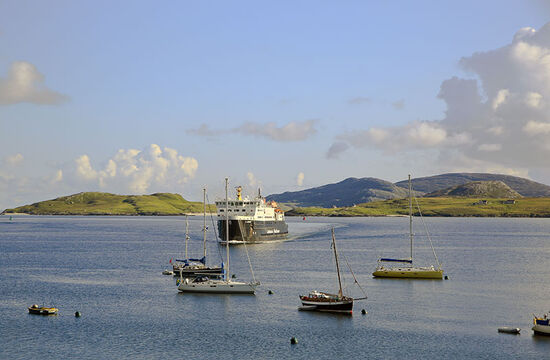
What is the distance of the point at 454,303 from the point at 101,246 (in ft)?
385

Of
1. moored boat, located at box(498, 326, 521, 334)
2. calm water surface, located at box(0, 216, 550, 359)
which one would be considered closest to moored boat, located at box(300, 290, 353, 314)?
calm water surface, located at box(0, 216, 550, 359)

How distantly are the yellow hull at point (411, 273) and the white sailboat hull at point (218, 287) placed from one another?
28028 mm

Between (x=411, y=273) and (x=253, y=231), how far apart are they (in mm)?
74464

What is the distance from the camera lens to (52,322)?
6650 centimetres

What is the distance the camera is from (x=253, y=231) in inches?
6688

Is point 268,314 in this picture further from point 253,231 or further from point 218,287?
point 253,231

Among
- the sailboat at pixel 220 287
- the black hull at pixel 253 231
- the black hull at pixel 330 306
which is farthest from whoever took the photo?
the black hull at pixel 253 231

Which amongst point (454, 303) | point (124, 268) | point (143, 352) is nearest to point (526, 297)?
point (454, 303)

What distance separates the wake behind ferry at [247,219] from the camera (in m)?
163

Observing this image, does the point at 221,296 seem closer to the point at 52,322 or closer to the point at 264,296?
the point at 264,296

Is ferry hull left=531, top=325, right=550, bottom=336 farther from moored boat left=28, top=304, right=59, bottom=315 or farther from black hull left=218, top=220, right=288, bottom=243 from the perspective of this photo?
black hull left=218, top=220, right=288, bottom=243

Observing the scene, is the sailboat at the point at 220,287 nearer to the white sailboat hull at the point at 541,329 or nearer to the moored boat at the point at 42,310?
the moored boat at the point at 42,310

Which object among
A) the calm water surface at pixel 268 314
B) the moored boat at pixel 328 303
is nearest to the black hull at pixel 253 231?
the calm water surface at pixel 268 314

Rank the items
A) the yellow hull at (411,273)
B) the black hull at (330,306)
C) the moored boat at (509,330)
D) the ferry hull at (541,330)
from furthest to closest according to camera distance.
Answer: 1. the yellow hull at (411,273)
2. the black hull at (330,306)
3. the moored boat at (509,330)
4. the ferry hull at (541,330)
